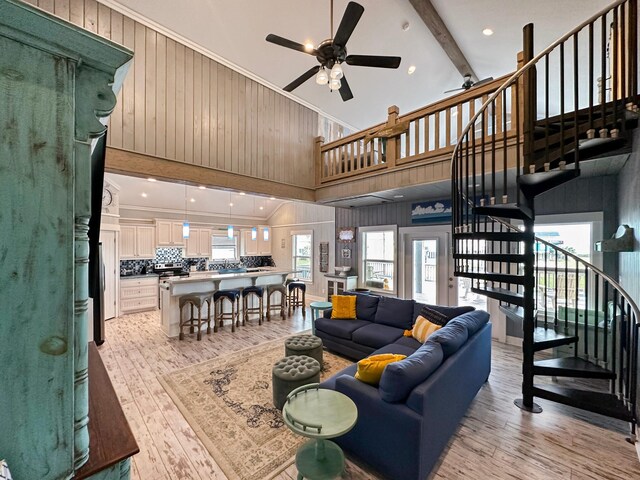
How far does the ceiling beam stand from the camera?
376cm

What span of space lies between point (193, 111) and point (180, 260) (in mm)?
5039

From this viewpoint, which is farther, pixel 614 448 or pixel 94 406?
pixel 614 448

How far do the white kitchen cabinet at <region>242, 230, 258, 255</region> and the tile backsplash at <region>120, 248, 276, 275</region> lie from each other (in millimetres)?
227

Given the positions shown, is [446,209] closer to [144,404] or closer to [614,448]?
[614,448]

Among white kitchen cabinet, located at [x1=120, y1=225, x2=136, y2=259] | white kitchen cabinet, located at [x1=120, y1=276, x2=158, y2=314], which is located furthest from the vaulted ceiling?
white kitchen cabinet, located at [x1=120, y1=276, x2=158, y2=314]

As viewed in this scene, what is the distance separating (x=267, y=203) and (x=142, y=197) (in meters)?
3.57

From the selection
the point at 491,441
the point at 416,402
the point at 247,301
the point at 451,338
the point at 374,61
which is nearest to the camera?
the point at 416,402

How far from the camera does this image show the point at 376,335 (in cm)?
358

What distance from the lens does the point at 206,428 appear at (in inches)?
95.8

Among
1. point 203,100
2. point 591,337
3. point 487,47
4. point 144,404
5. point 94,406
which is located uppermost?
point 487,47

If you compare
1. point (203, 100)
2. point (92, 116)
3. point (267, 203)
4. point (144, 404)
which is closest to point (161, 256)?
point (267, 203)

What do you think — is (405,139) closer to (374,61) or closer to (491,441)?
(374,61)

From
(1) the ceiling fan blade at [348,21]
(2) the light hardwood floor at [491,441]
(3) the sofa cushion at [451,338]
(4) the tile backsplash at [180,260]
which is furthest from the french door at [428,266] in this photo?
(4) the tile backsplash at [180,260]

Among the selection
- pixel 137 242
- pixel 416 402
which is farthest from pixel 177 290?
pixel 416 402
